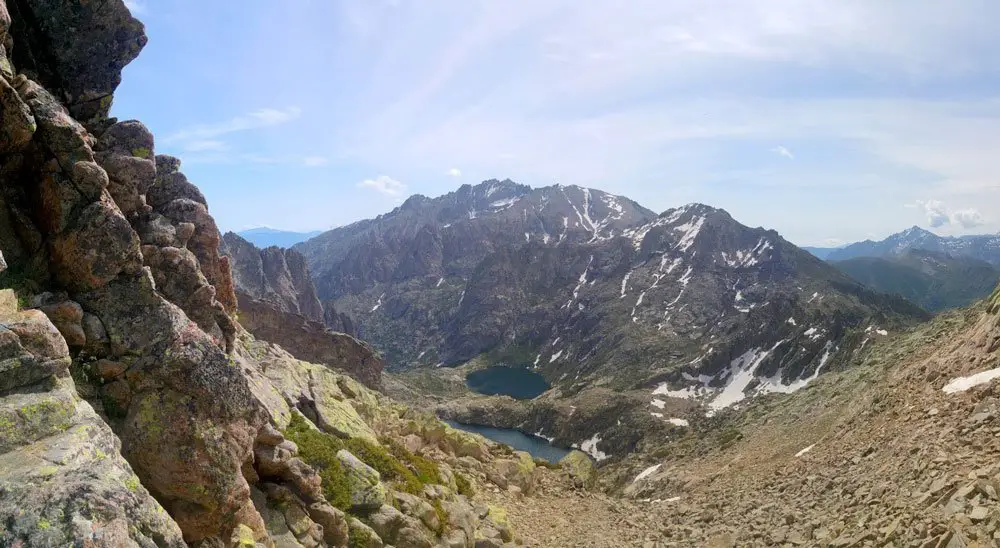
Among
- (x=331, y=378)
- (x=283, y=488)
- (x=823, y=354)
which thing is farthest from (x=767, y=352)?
(x=283, y=488)

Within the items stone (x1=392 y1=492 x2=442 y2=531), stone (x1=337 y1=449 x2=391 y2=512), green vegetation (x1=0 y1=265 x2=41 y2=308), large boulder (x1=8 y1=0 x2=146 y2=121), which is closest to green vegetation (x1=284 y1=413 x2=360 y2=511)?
stone (x1=337 y1=449 x2=391 y2=512)

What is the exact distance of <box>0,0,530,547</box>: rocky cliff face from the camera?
1063 centimetres

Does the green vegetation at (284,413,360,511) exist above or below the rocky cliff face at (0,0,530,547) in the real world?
below

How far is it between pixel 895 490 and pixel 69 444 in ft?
90.8

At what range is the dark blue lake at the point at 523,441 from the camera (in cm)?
16275

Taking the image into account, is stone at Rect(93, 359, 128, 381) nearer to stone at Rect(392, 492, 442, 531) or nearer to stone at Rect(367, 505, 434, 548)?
stone at Rect(367, 505, 434, 548)

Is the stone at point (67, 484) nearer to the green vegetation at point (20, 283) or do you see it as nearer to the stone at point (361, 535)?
the green vegetation at point (20, 283)

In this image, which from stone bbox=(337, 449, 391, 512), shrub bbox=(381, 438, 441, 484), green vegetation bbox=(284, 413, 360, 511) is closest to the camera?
green vegetation bbox=(284, 413, 360, 511)

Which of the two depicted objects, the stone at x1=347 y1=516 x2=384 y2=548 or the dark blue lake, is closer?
the stone at x1=347 y1=516 x2=384 y2=548

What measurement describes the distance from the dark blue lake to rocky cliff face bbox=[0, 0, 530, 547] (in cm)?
14135

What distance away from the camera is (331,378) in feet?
144

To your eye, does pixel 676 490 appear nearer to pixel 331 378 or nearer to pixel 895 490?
pixel 895 490

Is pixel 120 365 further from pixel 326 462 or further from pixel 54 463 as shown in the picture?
pixel 326 462

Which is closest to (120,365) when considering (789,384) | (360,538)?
(360,538)
